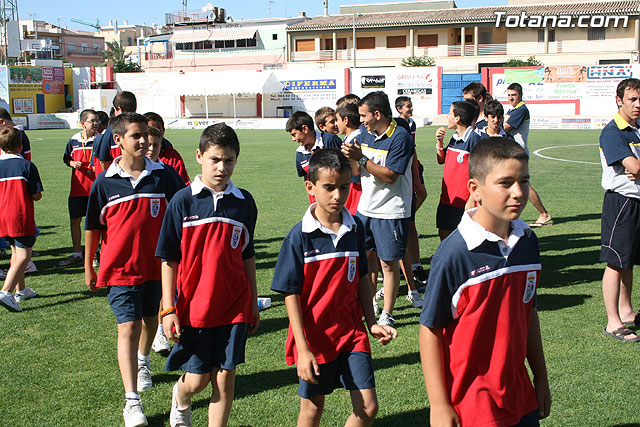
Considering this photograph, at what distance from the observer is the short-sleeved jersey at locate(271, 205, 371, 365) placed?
3.47 m

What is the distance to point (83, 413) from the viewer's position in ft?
15.0

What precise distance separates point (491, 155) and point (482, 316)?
0.67 metres

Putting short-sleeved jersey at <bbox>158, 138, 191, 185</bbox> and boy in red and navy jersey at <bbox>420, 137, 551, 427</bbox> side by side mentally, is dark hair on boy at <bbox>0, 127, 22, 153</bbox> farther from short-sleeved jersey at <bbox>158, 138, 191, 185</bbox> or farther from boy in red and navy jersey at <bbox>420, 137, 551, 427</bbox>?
boy in red and navy jersey at <bbox>420, 137, 551, 427</bbox>

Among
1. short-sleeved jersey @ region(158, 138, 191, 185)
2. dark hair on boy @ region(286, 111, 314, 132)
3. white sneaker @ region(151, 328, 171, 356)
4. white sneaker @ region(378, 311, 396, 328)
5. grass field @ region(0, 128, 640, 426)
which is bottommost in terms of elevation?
grass field @ region(0, 128, 640, 426)

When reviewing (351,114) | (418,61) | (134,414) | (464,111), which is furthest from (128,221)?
(418,61)

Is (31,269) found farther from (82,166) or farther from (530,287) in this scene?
(530,287)

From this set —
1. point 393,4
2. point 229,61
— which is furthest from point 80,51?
point 393,4

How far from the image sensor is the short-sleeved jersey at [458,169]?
24.1ft

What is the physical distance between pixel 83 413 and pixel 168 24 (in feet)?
310

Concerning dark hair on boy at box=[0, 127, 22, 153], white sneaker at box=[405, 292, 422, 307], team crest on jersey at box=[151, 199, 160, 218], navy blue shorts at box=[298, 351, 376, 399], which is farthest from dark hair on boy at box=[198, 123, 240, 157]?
dark hair on boy at box=[0, 127, 22, 153]

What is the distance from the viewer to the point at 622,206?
5656 millimetres

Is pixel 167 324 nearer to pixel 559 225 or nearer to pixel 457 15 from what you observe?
pixel 559 225

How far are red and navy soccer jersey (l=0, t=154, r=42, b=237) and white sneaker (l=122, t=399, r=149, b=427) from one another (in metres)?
3.72

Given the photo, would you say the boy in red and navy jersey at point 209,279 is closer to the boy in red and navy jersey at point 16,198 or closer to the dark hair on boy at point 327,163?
the dark hair on boy at point 327,163
